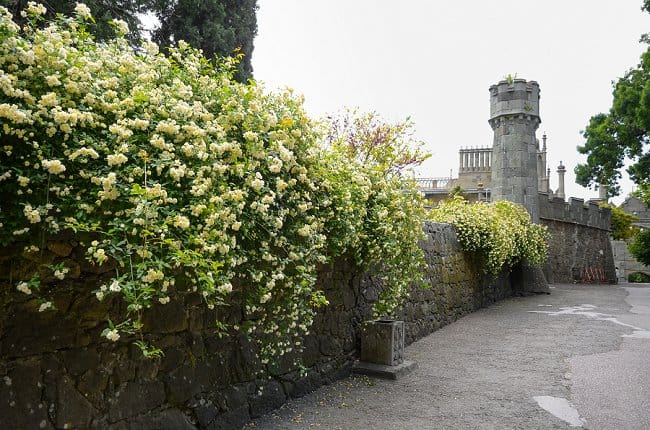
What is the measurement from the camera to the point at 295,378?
4328mm

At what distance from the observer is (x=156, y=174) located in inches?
103

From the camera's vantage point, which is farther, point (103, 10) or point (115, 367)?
point (103, 10)

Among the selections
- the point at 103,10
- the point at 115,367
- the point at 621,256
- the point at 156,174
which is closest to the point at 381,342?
the point at 115,367

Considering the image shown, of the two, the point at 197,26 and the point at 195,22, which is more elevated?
the point at 195,22

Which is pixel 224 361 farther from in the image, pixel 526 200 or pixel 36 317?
pixel 526 200

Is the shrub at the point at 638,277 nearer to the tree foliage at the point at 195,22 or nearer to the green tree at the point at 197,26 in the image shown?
the tree foliage at the point at 195,22

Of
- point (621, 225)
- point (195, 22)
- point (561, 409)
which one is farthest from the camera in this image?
point (621, 225)

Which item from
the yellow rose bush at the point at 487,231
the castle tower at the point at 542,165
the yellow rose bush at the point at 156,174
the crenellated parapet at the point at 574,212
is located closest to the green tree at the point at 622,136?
the crenellated parapet at the point at 574,212

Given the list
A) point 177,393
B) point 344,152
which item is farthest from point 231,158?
point 344,152

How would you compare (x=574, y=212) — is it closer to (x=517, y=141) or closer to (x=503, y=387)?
(x=517, y=141)

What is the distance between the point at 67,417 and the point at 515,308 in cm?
966

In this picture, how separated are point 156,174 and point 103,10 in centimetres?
959

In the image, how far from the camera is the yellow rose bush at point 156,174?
88.3 inches

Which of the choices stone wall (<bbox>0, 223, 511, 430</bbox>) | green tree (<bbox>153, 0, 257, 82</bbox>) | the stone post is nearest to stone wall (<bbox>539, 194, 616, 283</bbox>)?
the stone post
